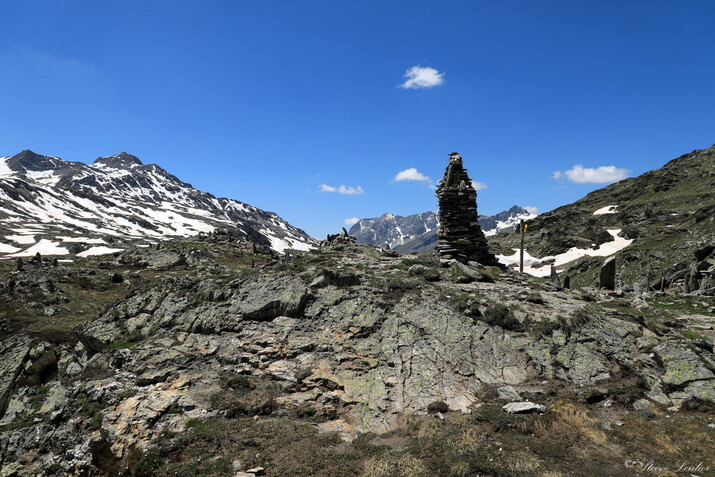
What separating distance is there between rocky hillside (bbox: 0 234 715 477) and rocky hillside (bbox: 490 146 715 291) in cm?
2609

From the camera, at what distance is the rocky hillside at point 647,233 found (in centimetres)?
5472

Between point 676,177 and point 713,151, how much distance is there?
23.8 meters

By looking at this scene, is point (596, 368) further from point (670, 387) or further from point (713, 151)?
point (713, 151)

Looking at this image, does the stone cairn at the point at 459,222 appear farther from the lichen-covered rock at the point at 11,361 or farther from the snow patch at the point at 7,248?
the snow patch at the point at 7,248

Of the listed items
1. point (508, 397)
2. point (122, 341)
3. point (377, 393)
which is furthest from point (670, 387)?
point (122, 341)

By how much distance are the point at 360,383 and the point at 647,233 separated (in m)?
86.0

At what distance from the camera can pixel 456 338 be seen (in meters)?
18.6

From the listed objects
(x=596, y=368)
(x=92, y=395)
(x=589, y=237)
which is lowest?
(x=92, y=395)

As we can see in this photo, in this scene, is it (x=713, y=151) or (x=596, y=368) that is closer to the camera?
(x=596, y=368)

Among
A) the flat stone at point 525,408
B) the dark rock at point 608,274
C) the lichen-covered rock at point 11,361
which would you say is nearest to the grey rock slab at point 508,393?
the flat stone at point 525,408

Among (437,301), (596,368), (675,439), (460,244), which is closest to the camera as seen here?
(675,439)

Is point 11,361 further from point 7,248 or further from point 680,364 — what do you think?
point 7,248

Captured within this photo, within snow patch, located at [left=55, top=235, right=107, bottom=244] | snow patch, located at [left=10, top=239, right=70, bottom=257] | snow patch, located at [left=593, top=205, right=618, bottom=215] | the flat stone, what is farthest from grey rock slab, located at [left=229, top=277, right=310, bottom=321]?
snow patch, located at [left=55, top=235, right=107, bottom=244]

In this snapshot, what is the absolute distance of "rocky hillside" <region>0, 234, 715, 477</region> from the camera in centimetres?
1202
